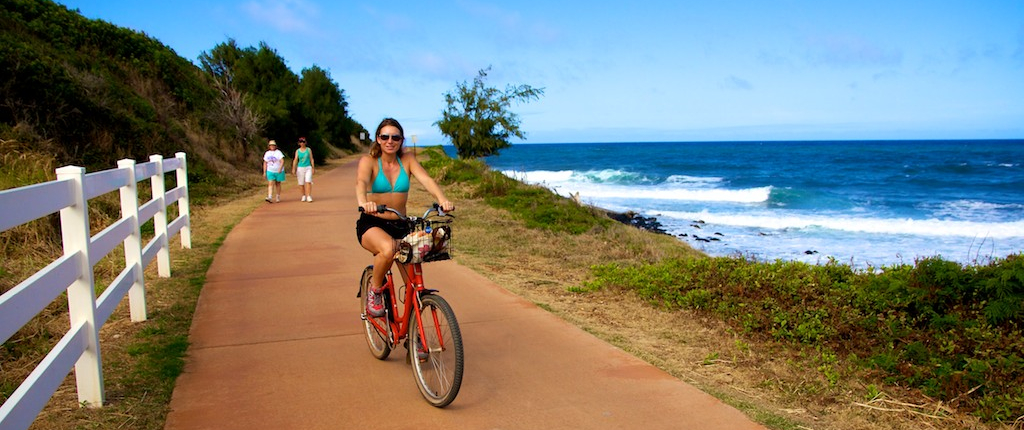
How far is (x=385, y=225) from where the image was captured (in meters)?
4.70

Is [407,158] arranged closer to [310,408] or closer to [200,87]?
[310,408]

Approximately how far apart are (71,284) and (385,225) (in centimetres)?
174

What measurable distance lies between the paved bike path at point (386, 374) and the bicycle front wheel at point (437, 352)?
12cm

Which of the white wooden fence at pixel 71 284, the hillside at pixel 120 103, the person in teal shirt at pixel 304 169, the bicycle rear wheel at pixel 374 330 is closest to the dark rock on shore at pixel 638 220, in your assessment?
the person in teal shirt at pixel 304 169

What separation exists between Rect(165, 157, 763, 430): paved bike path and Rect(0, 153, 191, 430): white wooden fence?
0.57 meters

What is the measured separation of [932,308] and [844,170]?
5697 centimetres

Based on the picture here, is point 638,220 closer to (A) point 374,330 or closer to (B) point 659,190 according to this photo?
(B) point 659,190

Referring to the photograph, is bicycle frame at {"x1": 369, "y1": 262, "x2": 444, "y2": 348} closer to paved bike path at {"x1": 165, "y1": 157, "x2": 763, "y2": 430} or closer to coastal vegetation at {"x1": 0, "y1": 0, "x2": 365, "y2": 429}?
paved bike path at {"x1": 165, "y1": 157, "x2": 763, "y2": 430}

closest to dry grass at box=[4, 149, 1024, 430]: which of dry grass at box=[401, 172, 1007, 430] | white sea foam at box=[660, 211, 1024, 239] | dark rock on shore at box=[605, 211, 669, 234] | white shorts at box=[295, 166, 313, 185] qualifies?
dry grass at box=[401, 172, 1007, 430]

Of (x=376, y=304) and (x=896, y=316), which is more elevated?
(x=376, y=304)

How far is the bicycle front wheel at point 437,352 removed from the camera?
4.05 metres

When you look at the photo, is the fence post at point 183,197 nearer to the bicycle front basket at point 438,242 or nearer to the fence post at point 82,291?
the fence post at point 82,291


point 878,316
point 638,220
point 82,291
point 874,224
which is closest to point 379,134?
point 82,291

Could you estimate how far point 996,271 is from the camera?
530 centimetres
